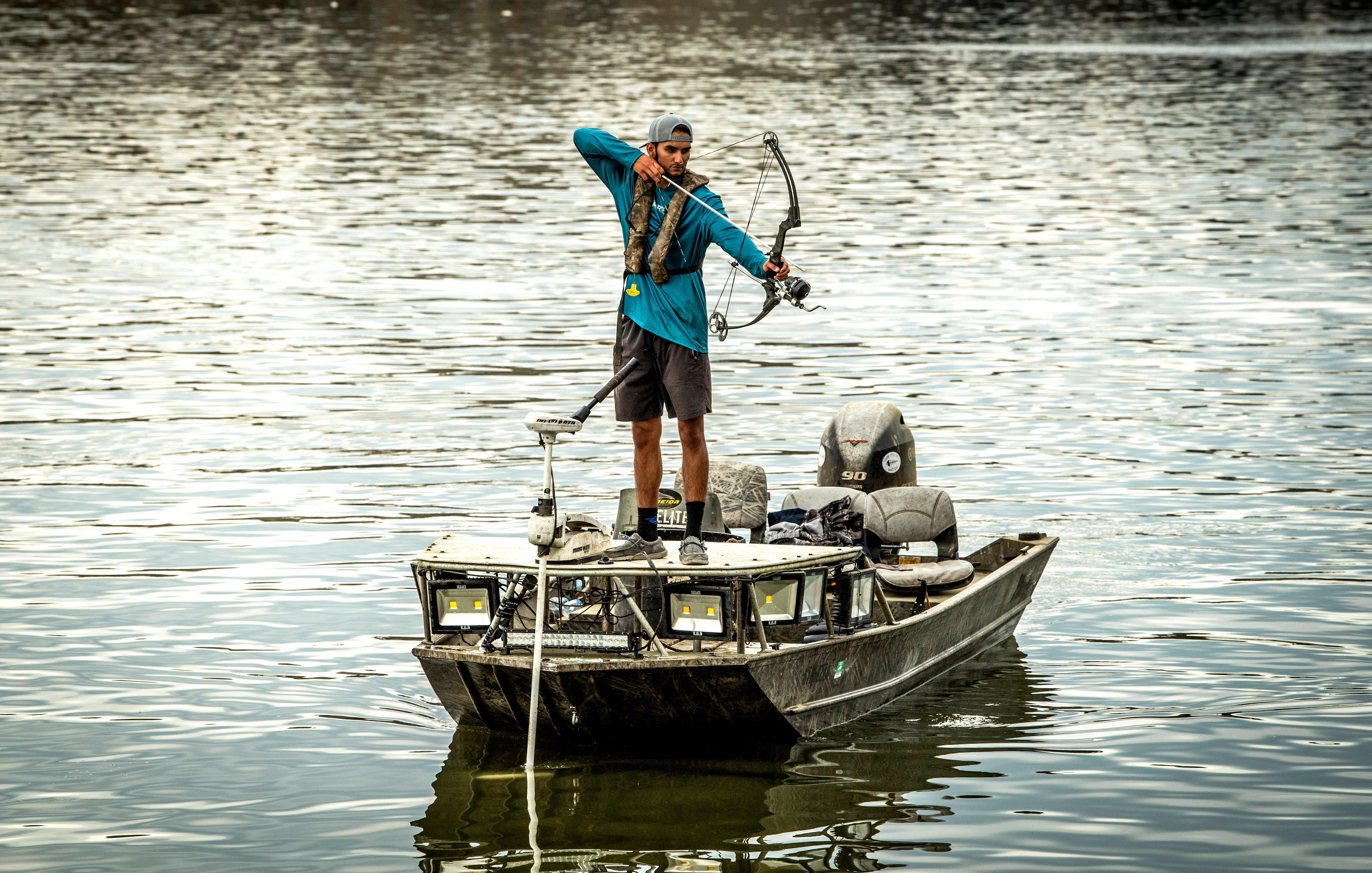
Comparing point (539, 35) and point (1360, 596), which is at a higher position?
point (539, 35)

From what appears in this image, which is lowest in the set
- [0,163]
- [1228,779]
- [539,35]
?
[1228,779]

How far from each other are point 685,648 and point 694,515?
0.78 meters

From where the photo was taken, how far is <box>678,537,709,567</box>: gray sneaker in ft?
30.5

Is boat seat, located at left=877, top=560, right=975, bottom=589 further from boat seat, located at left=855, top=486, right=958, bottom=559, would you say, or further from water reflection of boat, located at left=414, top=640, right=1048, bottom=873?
water reflection of boat, located at left=414, top=640, right=1048, bottom=873

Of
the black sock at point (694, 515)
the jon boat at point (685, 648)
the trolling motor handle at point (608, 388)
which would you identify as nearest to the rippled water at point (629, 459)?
the jon boat at point (685, 648)

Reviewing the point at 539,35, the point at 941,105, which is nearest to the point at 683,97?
the point at 941,105

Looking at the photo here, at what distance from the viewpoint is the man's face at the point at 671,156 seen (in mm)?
10031

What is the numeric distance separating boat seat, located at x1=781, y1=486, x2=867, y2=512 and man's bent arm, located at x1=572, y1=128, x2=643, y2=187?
2517mm

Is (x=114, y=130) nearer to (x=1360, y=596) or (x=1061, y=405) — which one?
(x=1061, y=405)

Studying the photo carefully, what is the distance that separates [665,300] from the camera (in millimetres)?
10109

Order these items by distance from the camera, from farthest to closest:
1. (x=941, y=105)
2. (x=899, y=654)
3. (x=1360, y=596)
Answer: (x=941, y=105), (x=1360, y=596), (x=899, y=654)

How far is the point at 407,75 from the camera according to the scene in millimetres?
57375

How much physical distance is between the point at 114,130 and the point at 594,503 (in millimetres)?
31617

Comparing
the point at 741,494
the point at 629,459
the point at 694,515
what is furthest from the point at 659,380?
the point at 629,459
